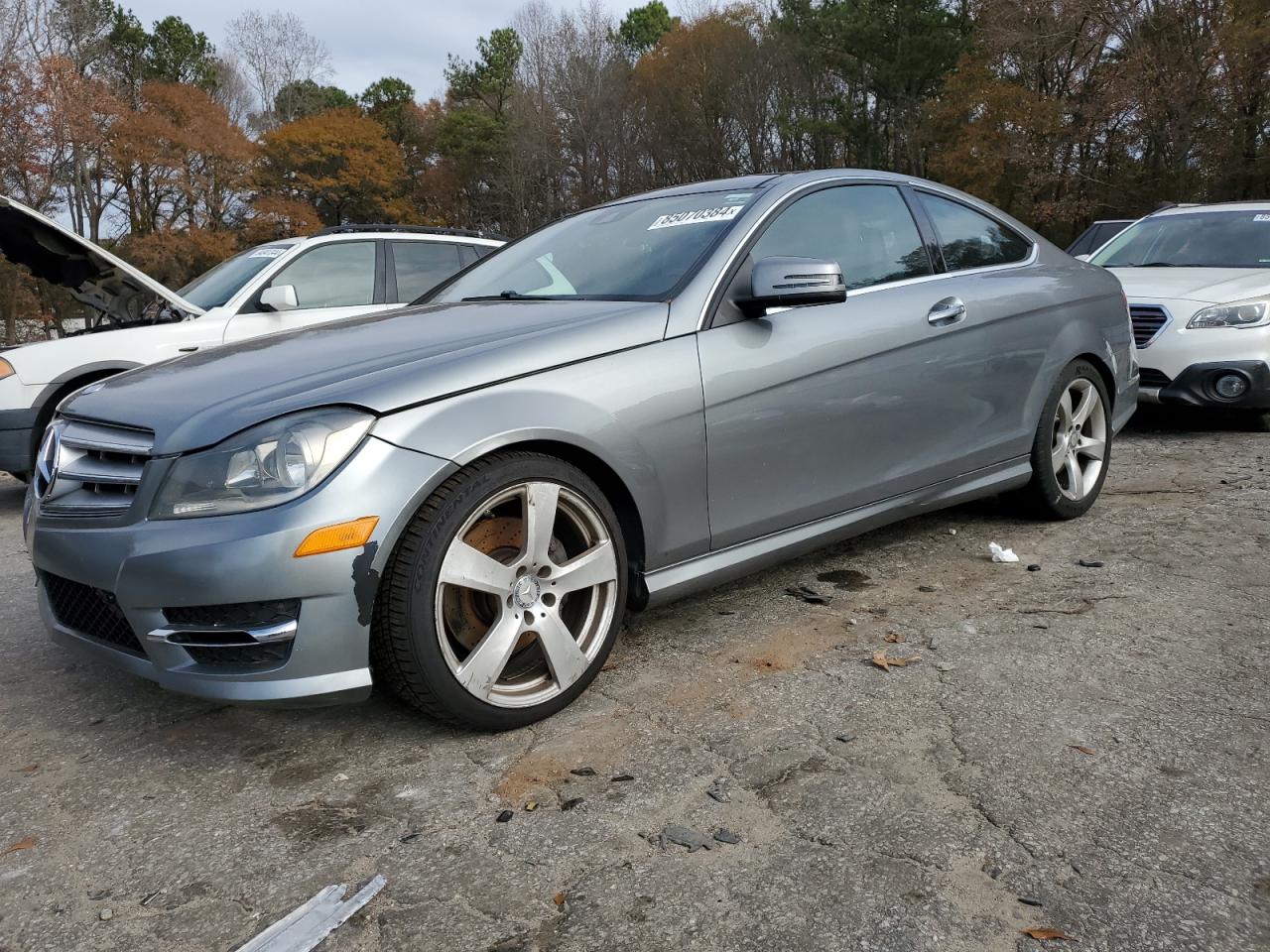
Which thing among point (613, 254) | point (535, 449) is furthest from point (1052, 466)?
point (535, 449)

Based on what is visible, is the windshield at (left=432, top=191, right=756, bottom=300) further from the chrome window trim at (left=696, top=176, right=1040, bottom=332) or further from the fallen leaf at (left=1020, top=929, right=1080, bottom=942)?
the fallen leaf at (left=1020, top=929, right=1080, bottom=942)

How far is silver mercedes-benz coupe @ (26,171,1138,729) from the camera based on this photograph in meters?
2.46

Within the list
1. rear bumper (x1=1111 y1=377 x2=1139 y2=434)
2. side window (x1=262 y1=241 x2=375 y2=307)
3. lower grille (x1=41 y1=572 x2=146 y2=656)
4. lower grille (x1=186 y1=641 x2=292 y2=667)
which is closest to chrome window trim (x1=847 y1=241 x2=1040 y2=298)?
rear bumper (x1=1111 y1=377 x2=1139 y2=434)

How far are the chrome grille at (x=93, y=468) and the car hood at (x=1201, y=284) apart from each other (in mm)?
6604

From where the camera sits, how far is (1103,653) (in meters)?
3.20

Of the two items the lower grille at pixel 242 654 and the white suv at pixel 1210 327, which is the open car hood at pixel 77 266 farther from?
the white suv at pixel 1210 327

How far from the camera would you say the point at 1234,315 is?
262 inches

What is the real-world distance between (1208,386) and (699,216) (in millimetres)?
4667

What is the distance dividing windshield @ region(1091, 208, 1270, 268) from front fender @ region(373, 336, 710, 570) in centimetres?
610

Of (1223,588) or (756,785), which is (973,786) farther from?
(1223,588)

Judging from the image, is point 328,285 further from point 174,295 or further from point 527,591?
point 527,591

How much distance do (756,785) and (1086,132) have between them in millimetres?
27128

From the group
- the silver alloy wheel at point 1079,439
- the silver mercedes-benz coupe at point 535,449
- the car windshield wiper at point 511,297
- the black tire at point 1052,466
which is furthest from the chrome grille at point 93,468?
the silver alloy wheel at point 1079,439

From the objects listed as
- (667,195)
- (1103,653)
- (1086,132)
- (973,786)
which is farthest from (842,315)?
(1086,132)
